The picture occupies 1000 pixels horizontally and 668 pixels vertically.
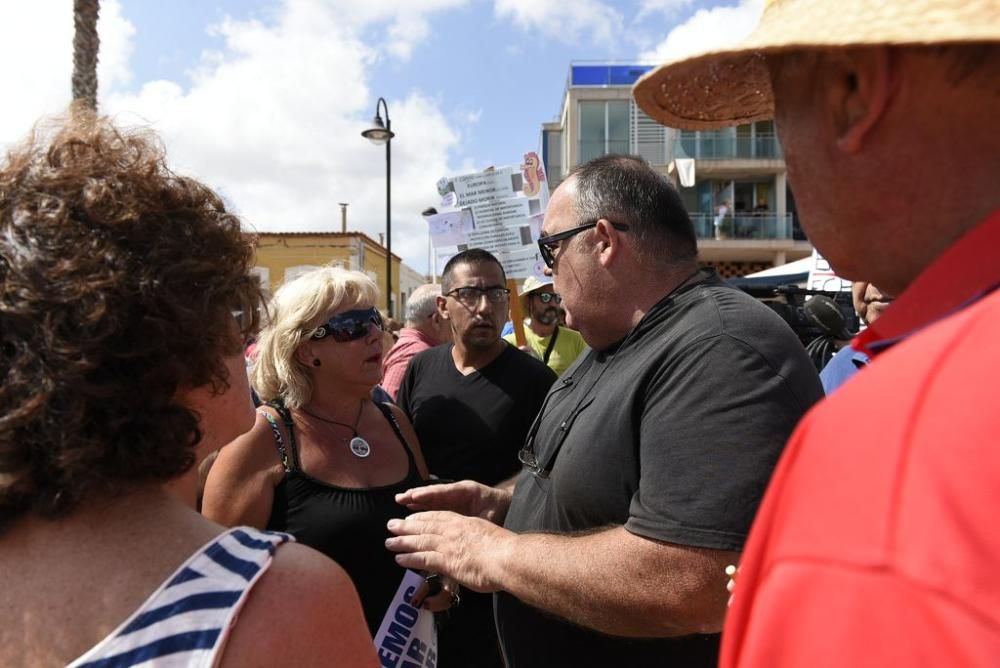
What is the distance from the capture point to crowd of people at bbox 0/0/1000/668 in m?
0.55

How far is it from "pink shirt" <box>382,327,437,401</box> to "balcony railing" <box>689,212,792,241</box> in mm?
25711

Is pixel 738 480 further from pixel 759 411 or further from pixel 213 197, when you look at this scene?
pixel 213 197

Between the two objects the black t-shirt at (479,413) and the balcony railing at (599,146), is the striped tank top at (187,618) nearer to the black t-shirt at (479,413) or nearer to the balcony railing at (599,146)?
the black t-shirt at (479,413)

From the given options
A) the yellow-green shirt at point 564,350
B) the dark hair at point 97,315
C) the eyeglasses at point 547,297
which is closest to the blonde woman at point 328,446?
the dark hair at point 97,315

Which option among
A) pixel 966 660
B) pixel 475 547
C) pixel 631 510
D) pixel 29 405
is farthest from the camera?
pixel 475 547

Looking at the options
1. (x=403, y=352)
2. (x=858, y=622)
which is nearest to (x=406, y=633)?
(x=858, y=622)

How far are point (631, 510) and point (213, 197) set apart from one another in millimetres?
1123

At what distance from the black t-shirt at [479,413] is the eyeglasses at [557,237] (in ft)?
4.31

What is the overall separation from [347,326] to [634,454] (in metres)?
1.68

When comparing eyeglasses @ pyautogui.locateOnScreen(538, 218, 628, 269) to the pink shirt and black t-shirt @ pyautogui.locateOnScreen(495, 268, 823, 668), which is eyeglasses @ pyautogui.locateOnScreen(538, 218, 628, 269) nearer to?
black t-shirt @ pyautogui.locateOnScreen(495, 268, 823, 668)

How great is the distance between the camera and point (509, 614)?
2.14m

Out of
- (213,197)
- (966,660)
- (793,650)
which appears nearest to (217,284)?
(213,197)

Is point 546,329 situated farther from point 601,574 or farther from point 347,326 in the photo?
point 601,574

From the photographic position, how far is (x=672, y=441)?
1.65m
